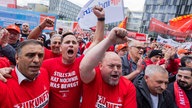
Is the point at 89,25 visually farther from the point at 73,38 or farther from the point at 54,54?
the point at 73,38

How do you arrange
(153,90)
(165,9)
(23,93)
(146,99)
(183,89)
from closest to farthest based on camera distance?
1. (23,93)
2. (146,99)
3. (153,90)
4. (183,89)
5. (165,9)

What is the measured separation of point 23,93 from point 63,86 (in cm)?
64

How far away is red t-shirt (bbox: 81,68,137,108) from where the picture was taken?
239 cm

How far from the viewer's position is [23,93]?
2.07 metres

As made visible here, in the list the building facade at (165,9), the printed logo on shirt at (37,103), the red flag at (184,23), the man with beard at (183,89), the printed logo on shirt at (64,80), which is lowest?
the man with beard at (183,89)

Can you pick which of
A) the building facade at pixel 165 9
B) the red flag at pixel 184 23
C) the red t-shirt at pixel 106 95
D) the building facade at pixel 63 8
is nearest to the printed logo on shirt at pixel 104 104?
the red t-shirt at pixel 106 95

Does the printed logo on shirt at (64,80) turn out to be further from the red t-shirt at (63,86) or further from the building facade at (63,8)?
the building facade at (63,8)

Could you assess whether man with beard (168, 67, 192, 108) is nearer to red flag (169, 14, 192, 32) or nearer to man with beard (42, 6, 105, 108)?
man with beard (42, 6, 105, 108)

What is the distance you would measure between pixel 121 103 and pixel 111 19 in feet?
7.27

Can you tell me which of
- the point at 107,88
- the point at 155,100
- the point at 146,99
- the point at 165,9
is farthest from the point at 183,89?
the point at 165,9

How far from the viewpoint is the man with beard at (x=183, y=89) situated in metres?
3.45

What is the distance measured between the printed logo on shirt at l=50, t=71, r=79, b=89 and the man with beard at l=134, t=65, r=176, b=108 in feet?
2.71

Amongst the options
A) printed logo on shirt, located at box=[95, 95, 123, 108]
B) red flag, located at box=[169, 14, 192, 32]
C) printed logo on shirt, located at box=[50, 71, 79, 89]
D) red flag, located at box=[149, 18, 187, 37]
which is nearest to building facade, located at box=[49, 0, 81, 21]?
red flag, located at box=[149, 18, 187, 37]

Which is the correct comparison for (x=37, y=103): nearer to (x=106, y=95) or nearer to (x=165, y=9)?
(x=106, y=95)
